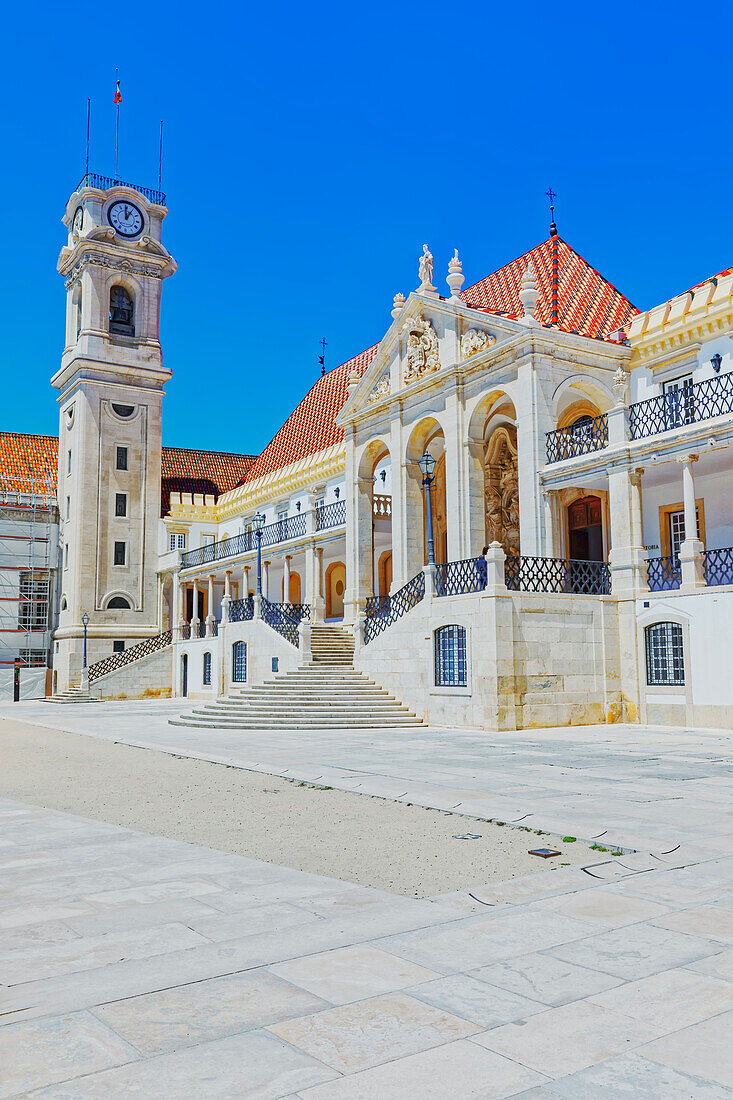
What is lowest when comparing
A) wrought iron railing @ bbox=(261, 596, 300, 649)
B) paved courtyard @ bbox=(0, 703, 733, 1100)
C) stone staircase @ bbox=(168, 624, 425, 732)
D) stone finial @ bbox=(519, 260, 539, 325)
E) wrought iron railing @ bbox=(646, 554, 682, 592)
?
paved courtyard @ bbox=(0, 703, 733, 1100)

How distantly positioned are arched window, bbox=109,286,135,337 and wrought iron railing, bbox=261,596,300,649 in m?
26.1

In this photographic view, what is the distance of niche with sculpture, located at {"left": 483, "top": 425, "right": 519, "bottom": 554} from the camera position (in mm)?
28734

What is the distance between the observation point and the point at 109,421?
48.4 metres

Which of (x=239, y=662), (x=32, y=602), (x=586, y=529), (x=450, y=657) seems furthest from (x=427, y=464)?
(x=32, y=602)

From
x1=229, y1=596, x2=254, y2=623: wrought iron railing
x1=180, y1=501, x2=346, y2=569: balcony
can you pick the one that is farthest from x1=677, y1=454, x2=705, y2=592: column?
x1=229, y1=596, x2=254, y2=623: wrought iron railing

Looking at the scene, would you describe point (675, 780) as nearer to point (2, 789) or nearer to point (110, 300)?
point (2, 789)

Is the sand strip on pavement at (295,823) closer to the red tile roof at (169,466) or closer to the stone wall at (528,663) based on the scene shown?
the stone wall at (528,663)

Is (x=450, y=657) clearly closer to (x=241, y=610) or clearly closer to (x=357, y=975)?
(x=241, y=610)

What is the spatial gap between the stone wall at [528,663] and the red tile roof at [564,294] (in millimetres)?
8597

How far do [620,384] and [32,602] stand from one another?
37.5 m

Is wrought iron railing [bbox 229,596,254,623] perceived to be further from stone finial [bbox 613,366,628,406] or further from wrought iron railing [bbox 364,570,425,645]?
stone finial [bbox 613,366,628,406]

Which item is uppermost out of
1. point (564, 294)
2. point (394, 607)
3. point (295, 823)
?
point (564, 294)

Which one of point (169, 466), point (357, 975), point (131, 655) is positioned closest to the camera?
point (357, 975)

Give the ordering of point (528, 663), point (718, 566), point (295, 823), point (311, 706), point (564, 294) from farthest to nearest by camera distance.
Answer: point (564, 294)
point (311, 706)
point (528, 663)
point (718, 566)
point (295, 823)
